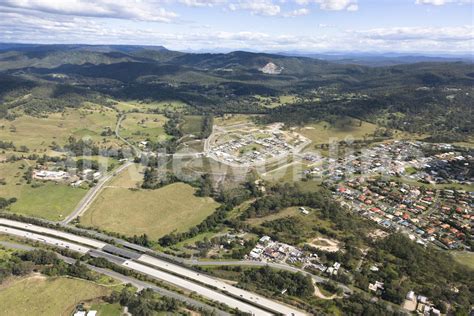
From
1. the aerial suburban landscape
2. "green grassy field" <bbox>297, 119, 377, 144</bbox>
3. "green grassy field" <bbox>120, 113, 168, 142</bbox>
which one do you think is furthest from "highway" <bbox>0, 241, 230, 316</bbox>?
"green grassy field" <bbox>297, 119, 377, 144</bbox>

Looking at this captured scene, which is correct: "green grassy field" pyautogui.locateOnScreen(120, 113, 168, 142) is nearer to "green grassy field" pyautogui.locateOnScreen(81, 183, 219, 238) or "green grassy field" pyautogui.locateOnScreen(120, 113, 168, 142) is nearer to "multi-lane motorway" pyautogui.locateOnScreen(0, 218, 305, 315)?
"green grassy field" pyautogui.locateOnScreen(81, 183, 219, 238)

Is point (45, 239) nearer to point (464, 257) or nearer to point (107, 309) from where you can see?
point (107, 309)

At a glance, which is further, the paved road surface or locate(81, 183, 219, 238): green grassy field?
locate(81, 183, 219, 238): green grassy field

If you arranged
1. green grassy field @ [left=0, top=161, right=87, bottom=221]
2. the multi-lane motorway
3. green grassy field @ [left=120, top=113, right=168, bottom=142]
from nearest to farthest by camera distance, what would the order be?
the multi-lane motorway, green grassy field @ [left=0, top=161, right=87, bottom=221], green grassy field @ [left=120, top=113, right=168, bottom=142]

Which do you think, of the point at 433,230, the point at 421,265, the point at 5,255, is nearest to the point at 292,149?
the point at 433,230

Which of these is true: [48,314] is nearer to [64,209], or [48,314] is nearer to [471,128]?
[64,209]

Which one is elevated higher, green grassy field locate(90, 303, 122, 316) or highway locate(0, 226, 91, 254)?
highway locate(0, 226, 91, 254)
